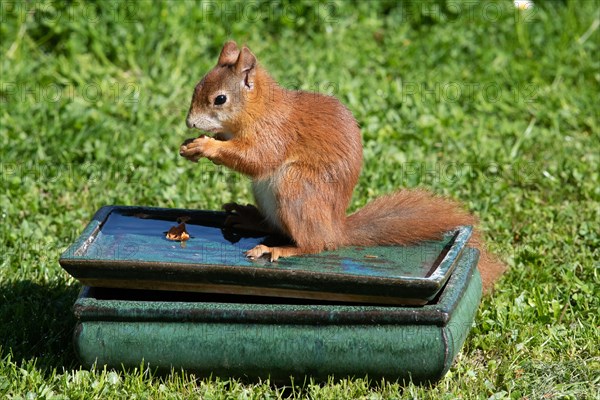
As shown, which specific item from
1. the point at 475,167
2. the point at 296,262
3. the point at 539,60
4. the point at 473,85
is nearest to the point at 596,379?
the point at 296,262

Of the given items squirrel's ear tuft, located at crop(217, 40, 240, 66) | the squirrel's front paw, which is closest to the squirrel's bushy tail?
the squirrel's front paw

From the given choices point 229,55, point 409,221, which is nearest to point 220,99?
point 229,55

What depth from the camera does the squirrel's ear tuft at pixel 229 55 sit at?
3.88 m

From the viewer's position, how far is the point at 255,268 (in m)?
3.37

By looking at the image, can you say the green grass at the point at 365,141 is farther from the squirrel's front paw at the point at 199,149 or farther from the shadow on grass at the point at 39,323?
the squirrel's front paw at the point at 199,149

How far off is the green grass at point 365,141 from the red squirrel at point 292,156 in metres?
0.54

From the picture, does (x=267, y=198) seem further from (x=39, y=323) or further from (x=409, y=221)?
(x=39, y=323)

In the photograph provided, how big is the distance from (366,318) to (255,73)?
1.08 metres

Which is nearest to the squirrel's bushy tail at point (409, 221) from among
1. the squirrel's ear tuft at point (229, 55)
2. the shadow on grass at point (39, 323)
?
the squirrel's ear tuft at point (229, 55)

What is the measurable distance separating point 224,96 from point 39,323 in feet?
3.99

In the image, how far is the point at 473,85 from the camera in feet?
21.7

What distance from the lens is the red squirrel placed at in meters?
3.62

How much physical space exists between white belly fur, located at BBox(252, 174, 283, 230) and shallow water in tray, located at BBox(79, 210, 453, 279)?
0.38 ft

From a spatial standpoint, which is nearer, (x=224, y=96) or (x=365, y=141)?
(x=224, y=96)
